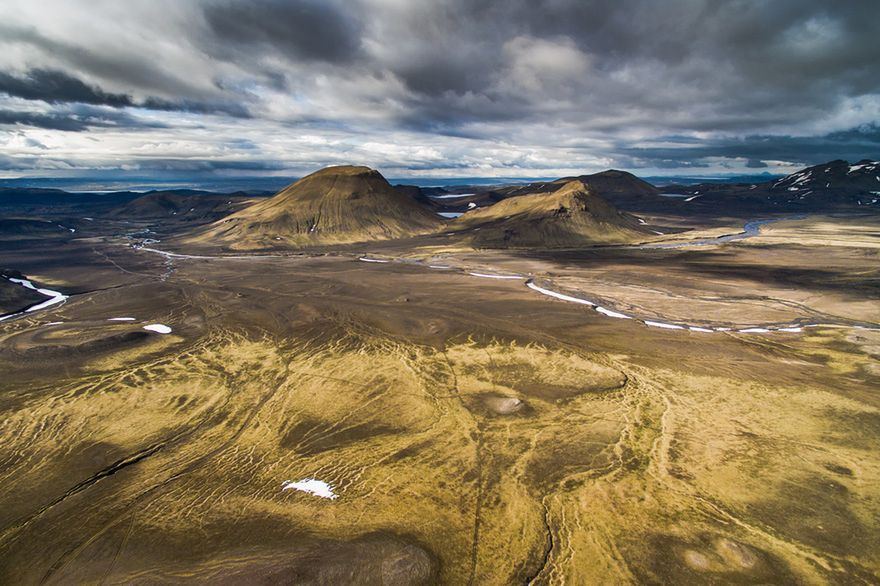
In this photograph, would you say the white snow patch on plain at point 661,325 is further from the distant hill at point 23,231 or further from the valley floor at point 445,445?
the distant hill at point 23,231

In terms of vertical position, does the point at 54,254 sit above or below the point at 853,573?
below

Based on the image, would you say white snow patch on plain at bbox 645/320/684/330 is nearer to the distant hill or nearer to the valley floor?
the valley floor

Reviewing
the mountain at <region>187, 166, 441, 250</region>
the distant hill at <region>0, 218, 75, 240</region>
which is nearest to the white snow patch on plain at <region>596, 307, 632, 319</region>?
the mountain at <region>187, 166, 441, 250</region>

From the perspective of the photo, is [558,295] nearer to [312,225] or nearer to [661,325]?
[661,325]

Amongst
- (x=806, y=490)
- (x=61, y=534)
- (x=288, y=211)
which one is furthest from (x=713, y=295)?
(x=288, y=211)

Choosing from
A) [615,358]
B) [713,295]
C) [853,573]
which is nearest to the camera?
[853,573]

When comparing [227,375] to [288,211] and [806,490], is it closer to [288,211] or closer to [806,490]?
[806,490]

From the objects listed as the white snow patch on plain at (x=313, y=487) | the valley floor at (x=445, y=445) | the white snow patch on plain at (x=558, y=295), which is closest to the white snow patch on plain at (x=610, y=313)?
the valley floor at (x=445, y=445)
